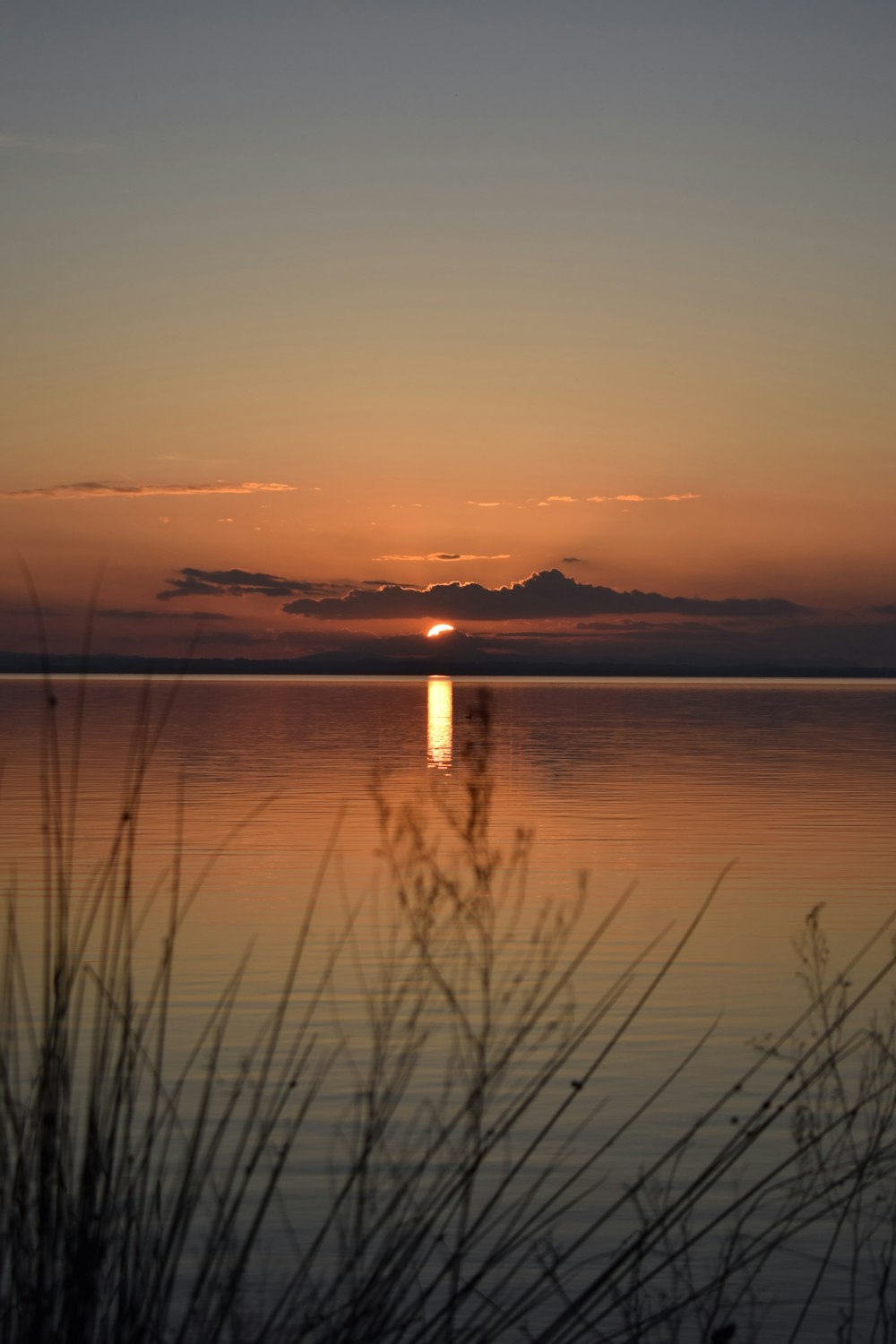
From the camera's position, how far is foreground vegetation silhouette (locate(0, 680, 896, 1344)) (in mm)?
3320

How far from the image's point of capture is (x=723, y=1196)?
289 inches

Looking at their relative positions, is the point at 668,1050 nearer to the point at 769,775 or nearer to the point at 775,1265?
the point at 775,1265

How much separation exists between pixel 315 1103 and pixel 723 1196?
2394 mm

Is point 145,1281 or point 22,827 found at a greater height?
point 145,1281

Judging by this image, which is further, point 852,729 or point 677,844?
point 852,729

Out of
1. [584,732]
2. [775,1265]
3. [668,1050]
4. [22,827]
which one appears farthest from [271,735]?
[775,1265]

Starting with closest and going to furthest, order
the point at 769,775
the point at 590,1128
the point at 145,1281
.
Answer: the point at 145,1281 → the point at 590,1128 → the point at 769,775

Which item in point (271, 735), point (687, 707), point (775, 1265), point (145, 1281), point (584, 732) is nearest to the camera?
point (145, 1281)

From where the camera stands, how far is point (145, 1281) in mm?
3307

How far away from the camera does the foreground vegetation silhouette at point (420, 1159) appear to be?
3.32 m

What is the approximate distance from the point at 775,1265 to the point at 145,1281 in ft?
13.1

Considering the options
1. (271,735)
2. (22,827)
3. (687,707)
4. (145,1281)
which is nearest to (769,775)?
(22,827)

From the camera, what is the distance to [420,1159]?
712 centimetres

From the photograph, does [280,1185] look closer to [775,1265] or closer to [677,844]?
[775,1265]
